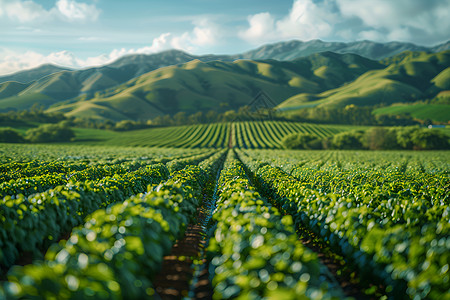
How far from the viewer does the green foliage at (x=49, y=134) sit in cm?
9656

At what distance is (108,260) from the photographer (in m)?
4.36

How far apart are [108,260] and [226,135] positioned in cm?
11154

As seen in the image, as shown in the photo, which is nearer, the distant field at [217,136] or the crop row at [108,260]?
the crop row at [108,260]

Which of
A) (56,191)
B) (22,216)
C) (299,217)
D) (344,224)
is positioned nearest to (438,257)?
(344,224)

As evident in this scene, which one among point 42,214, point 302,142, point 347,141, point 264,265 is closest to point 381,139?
point 347,141

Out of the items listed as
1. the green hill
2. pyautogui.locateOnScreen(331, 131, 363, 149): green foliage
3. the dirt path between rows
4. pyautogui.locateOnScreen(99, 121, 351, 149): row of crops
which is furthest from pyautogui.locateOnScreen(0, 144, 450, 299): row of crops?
the green hill

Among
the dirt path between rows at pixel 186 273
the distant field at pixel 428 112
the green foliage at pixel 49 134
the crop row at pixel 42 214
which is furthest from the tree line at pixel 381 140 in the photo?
the crop row at pixel 42 214

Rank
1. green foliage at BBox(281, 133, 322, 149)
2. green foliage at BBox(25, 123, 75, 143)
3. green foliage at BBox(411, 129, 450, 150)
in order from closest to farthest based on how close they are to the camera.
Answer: green foliage at BBox(411, 129, 450, 150), green foliage at BBox(281, 133, 322, 149), green foliage at BBox(25, 123, 75, 143)

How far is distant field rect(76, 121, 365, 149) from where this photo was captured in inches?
3895

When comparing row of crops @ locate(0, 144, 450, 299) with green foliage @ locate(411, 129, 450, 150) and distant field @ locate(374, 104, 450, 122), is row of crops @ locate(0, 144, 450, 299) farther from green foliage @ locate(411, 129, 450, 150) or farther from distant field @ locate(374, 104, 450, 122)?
distant field @ locate(374, 104, 450, 122)

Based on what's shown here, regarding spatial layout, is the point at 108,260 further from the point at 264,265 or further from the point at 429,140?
the point at 429,140

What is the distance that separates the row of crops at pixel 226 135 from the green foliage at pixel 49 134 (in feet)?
58.9

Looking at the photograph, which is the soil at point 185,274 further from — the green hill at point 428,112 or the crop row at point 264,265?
the green hill at point 428,112

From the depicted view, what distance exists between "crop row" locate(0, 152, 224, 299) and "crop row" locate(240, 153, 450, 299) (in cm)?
425
